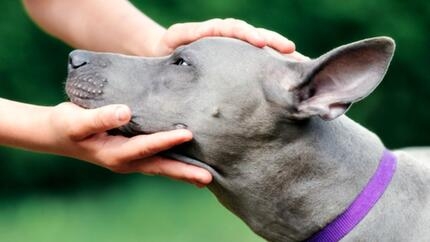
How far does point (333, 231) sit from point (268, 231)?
0.23 metres

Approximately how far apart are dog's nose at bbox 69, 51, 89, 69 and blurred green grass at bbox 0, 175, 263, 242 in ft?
9.94

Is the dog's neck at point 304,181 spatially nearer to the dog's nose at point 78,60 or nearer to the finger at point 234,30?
the finger at point 234,30

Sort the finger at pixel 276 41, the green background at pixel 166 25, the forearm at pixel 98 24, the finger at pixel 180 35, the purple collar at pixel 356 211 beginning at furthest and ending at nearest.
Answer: the green background at pixel 166 25 → the forearm at pixel 98 24 → the finger at pixel 180 35 → the finger at pixel 276 41 → the purple collar at pixel 356 211

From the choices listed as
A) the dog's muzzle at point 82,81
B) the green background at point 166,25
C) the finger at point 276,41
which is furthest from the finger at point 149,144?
the green background at point 166,25

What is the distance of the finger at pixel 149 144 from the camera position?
139 inches

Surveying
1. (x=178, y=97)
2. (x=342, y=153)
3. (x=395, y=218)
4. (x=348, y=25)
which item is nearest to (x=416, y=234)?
(x=395, y=218)

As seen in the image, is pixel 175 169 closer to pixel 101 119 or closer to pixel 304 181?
pixel 101 119

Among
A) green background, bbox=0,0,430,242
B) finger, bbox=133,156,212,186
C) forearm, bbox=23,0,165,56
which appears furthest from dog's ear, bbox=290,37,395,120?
green background, bbox=0,0,430,242

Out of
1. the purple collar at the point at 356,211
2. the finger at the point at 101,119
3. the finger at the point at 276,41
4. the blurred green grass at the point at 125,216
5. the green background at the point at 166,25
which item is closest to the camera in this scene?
the finger at the point at 101,119

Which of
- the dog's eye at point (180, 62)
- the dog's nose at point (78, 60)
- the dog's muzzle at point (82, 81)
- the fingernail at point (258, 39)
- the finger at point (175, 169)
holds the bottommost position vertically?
the finger at point (175, 169)

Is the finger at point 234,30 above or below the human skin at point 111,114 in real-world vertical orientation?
above

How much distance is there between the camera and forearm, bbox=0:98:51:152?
12.7 ft

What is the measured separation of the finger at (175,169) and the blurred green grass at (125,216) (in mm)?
2991

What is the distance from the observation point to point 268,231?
12.5ft
